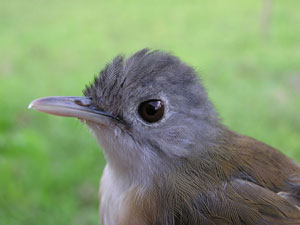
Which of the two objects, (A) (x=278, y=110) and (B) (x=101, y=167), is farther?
(A) (x=278, y=110)

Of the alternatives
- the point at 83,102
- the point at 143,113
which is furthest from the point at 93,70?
the point at 143,113

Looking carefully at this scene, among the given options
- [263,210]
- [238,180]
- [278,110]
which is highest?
[278,110]

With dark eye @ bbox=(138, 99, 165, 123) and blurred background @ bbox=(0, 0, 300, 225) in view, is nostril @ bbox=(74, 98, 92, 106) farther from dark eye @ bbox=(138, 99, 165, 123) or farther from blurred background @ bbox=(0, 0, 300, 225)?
blurred background @ bbox=(0, 0, 300, 225)

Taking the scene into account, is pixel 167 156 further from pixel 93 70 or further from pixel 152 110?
pixel 93 70

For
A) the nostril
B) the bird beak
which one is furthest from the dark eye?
the nostril

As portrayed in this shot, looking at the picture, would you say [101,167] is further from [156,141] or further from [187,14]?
[187,14]

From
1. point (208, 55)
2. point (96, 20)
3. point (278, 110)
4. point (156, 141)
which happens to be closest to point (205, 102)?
point (156, 141)

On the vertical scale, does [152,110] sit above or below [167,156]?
above
